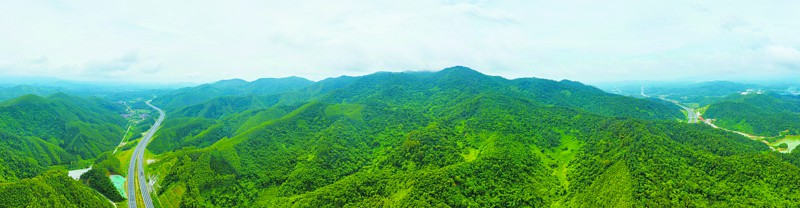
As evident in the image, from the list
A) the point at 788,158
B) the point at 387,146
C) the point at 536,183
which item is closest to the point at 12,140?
the point at 387,146

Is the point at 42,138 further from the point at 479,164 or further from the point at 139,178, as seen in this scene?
the point at 479,164

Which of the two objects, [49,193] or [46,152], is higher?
[49,193]

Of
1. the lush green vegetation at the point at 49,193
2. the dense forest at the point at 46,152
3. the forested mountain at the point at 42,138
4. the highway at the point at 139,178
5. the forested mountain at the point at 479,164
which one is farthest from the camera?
the forested mountain at the point at 42,138

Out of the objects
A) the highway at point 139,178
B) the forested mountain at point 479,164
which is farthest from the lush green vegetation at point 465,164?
the highway at point 139,178

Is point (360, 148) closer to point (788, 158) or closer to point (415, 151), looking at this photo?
point (415, 151)

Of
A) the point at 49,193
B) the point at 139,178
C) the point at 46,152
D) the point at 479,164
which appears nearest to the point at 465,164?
the point at 479,164

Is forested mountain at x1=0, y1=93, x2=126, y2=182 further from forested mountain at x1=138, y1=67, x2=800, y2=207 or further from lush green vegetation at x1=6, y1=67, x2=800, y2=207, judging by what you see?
forested mountain at x1=138, y1=67, x2=800, y2=207

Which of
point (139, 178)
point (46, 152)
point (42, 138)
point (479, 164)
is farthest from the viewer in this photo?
point (42, 138)

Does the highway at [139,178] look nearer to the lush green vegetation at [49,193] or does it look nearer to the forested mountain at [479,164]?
the forested mountain at [479,164]
